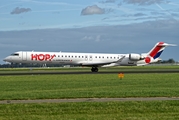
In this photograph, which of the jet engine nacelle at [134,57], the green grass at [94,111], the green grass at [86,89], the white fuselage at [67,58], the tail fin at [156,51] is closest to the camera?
the green grass at [94,111]

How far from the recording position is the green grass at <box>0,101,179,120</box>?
13.4 meters

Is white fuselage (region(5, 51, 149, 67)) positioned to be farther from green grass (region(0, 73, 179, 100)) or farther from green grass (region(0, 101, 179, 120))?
green grass (region(0, 101, 179, 120))

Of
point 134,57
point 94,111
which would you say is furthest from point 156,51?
point 94,111

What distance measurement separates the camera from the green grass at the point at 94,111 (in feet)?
43.9

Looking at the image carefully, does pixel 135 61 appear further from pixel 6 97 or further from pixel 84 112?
pixel 84 112

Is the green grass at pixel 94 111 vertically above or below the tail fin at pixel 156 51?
below

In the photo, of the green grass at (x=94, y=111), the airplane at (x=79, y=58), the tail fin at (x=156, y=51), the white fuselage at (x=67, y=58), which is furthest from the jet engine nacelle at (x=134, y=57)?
the green grass at (x=94, y=111)

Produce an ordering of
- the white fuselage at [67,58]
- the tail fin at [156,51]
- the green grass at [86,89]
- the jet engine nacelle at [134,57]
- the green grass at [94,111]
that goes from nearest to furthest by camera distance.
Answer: the green grass at [94,111], the green grass at [86,89], the white fuselage at [67,58], the jet engine nacelle at [134,57], the tail fin at [156,51]

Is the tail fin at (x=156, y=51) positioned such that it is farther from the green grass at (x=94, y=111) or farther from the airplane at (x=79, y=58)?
the green grass at (x=94, y=111)

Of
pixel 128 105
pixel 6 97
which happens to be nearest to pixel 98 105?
pixel 128 105

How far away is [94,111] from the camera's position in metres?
14.6

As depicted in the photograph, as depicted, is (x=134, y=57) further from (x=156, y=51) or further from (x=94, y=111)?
(x=94, y=111)

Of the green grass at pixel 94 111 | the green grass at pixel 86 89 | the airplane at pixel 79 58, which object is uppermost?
the airplane at pixel 79 58

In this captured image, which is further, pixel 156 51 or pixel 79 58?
pixel 156 51
